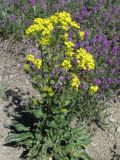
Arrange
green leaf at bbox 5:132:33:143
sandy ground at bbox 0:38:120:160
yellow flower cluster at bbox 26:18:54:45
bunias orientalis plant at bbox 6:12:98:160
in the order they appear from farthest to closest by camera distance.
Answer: sandy ground at bbox 0:38:120:160
green leaf at bbox 5:132:33:143
bunias orientalis plant at bbox 6:12:98:160
yellow flower cluster at bbox 26:18:54:45

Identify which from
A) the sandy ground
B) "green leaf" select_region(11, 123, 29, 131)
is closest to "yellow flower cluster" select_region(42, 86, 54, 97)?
"green leaf" select_region(11, 123, 29, 131)

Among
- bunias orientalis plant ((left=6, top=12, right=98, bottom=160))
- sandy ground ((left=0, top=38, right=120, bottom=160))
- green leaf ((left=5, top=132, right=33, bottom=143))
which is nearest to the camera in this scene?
bunias orientalis plant ((left=6, top=12, right=98, bottom=160))

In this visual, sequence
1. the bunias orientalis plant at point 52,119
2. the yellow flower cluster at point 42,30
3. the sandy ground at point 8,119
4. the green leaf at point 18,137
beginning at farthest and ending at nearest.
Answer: the sandy ground at point 8,119, the green leaf at point 18,137, the bunias orientalis plant at point 52,119, the yellow flower cluster at point 42,30

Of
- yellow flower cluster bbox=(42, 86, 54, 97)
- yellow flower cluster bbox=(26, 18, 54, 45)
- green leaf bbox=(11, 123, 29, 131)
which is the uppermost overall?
yellow flower cluster bbox=(26, 18, 54, 45)

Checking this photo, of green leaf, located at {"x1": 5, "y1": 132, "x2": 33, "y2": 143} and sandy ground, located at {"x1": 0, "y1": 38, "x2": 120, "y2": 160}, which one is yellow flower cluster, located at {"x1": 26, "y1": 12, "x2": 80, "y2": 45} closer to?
green leaf, located at {"x1": 5, "y1": 132, "x2": 33, "y2": 143}

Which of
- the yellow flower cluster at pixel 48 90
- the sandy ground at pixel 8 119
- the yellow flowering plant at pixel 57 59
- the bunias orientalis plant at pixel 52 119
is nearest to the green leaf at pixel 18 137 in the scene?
the bunias orientalis plant at pixel 52 119

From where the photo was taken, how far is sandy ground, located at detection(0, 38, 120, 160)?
288 inches

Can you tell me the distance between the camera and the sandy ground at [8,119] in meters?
7.31

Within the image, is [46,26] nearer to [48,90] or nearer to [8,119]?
[48,90]

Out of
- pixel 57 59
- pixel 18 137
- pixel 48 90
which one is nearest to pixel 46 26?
pixel 57 59

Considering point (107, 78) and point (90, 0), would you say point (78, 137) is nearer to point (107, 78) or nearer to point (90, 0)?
point (107, 78)

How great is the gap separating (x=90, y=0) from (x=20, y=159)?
17.3 ft

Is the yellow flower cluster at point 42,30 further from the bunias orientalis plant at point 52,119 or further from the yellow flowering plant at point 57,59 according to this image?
the bunias orientalis plant at point 52,119

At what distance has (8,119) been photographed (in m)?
7.64
